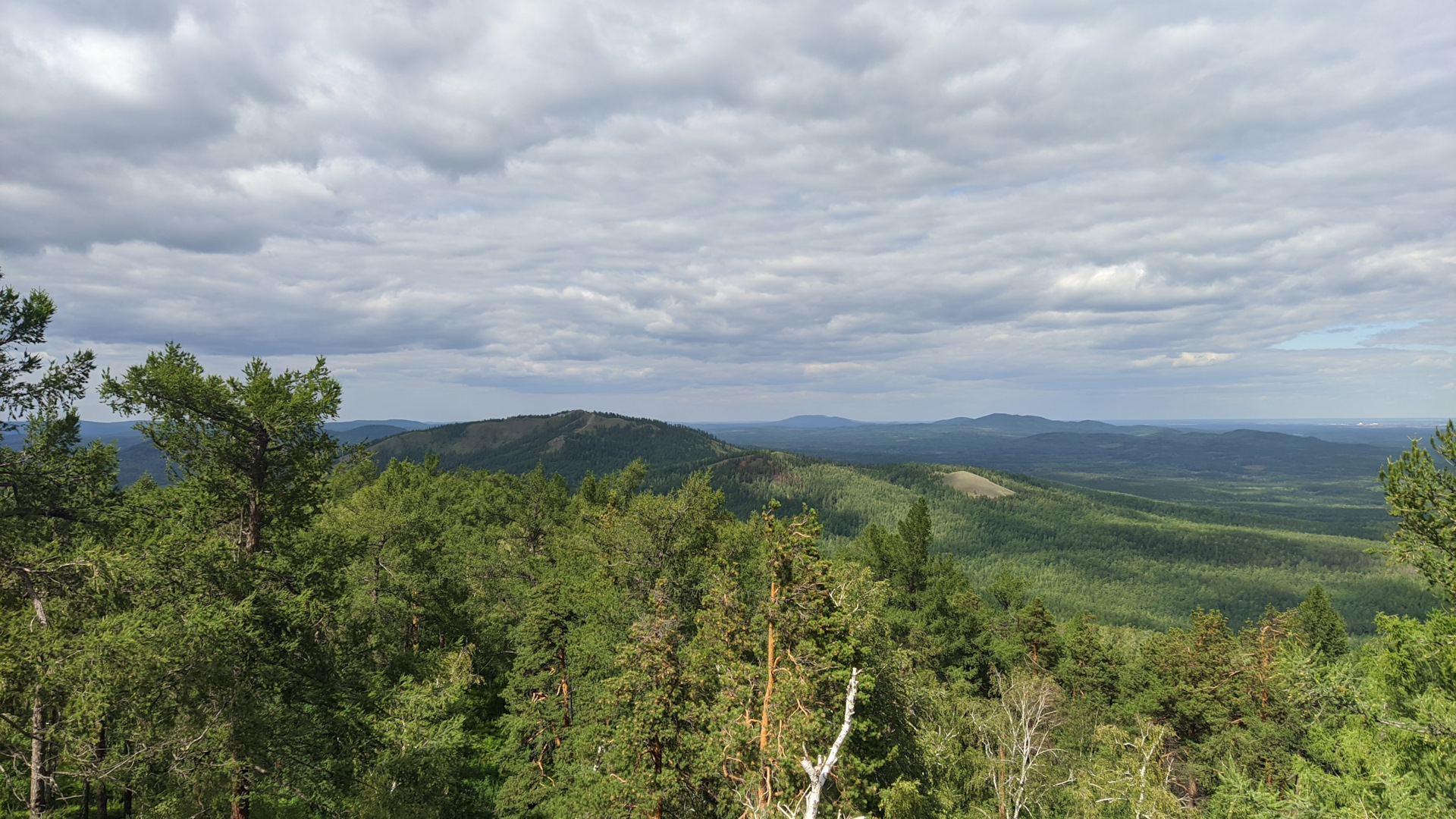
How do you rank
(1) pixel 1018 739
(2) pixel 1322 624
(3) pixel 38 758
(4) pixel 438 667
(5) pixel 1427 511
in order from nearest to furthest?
(3) pixel 38 758, (5) pixel 1427 511, (4) pixel 438 667, (1) pixel 1018 739, (2) pixel 1322 624

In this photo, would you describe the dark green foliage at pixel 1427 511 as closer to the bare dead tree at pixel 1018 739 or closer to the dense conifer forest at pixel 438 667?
the dense conifer forest at pixel 438 667

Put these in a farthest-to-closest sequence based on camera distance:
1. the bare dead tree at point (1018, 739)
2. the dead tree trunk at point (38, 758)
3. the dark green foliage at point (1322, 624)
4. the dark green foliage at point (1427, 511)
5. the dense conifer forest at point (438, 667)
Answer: the dark green foliage at point (1322, 624), the bare dead tree at point (1018, 739), the dark green foliage at point (1427, 511), the dense conifer forest at point (438, 667), the dead tree trunk at point (38, 758)

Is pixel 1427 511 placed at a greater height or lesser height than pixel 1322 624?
greater

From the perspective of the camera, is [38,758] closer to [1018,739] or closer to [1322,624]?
[1018,739]

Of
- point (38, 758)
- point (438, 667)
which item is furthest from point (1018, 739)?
point (38, 758)

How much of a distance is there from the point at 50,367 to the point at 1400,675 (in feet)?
128

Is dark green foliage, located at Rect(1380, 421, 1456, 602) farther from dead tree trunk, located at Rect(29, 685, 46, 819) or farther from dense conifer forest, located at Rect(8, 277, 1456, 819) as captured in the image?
dead tree trunk, located at Rect(29, 685, 46, 819)

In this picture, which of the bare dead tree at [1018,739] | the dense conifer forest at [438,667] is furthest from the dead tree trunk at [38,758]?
the bare dead tree at [1018,739]

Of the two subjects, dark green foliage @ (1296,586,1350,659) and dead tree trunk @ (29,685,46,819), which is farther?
dark green foliage @ (1296,586,1350,659)

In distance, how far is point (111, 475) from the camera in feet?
53.4

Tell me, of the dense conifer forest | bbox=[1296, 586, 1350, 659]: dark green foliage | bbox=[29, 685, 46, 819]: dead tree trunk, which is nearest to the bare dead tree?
the dense conifer forest

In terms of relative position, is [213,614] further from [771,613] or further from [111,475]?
[771,613]

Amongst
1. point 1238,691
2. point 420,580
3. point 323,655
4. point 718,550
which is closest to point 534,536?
point 420,580

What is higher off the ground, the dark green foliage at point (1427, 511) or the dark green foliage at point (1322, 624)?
the dark green foliage at point (1427, 511)
